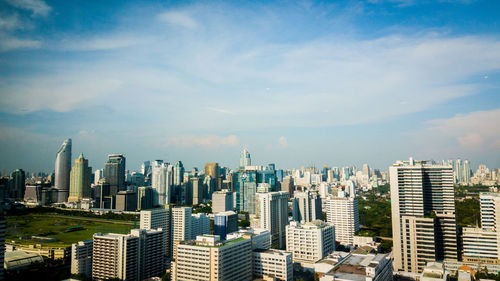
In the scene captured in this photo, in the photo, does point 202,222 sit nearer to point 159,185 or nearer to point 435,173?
point 435,173

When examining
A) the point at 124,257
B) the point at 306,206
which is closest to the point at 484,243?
the point at 306,206

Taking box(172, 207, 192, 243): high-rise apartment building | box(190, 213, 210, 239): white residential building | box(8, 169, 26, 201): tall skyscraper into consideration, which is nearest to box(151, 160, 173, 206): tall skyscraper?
box(8, 169, 26, 201): tall skyscraper

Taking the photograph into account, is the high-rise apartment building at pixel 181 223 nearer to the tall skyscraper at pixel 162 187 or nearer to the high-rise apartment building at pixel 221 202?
the high-rise apartment building at pixel 221 202

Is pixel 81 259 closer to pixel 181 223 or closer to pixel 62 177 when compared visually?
pixel 181 223

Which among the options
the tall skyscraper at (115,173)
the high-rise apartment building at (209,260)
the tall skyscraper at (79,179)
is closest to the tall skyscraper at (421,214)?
the high-rise apartment building at (209,260)

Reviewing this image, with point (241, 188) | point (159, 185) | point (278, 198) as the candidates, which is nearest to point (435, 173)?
point (278, 198)

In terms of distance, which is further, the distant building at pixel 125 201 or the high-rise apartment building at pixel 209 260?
the distant building at pixel 125 201

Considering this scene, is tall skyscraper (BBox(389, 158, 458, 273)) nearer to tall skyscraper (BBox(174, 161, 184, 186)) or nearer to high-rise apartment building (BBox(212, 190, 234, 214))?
high-rise apartment building (BBox(212, 190, 234, 214))
